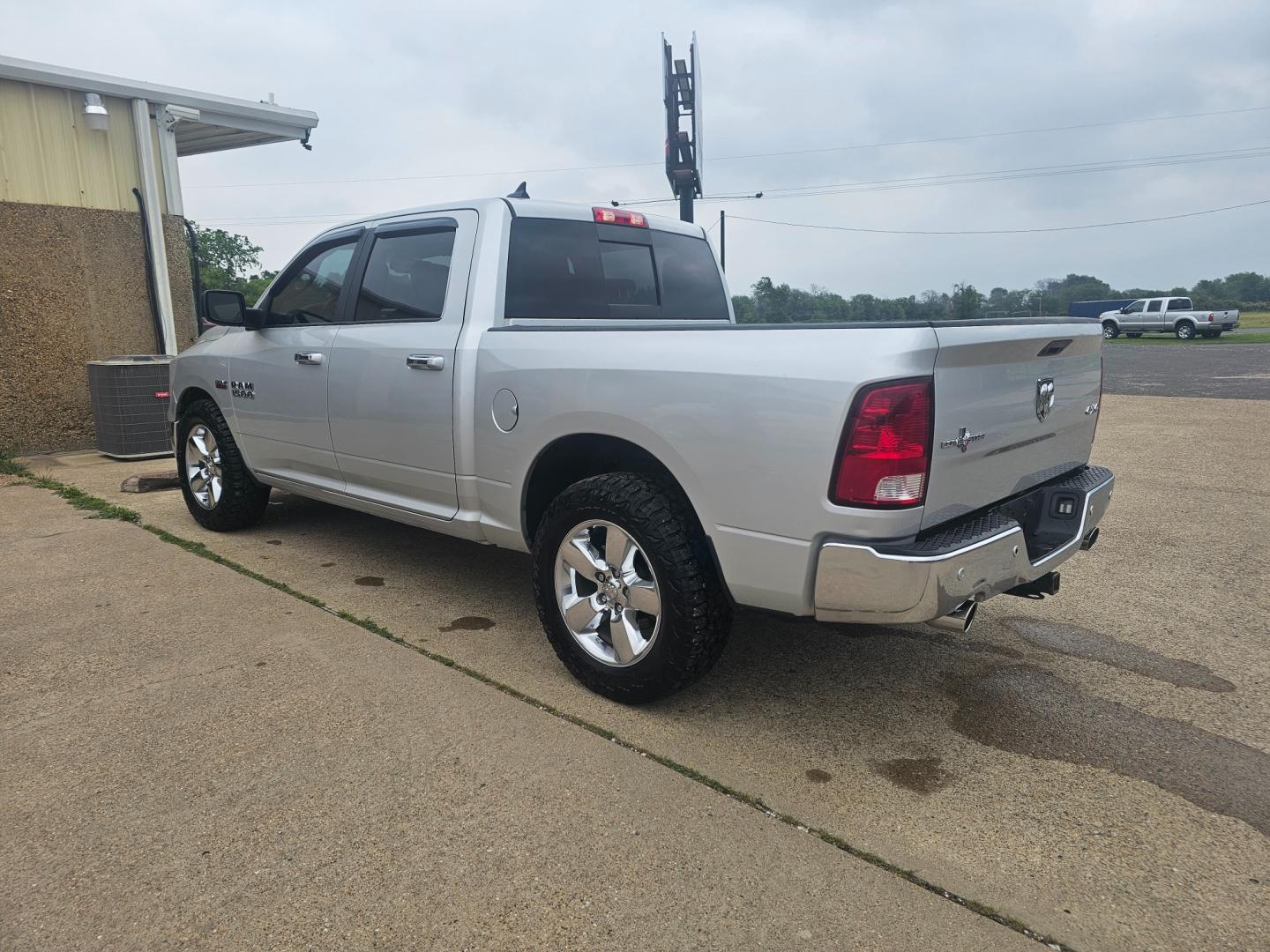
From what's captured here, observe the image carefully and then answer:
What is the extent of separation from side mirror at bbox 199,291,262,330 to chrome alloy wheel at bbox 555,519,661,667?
2549 mm

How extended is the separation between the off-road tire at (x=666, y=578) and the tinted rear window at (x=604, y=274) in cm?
109

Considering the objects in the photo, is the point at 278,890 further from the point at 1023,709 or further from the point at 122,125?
the point at 122,125

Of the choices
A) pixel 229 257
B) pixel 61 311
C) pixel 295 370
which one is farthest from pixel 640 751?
pixel 229 257

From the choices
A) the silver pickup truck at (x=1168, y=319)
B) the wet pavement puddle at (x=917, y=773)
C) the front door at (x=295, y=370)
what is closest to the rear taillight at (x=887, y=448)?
the wet pavement puddle at (x=917, y=773)

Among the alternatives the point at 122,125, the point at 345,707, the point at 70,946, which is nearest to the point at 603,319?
the point at 345,707

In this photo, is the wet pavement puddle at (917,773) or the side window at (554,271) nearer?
the wet pavement puddle at (917,773)

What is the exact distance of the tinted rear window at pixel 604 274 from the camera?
12.6 ft

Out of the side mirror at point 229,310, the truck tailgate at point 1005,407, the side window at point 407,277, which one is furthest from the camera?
the side mirror at point 229,310

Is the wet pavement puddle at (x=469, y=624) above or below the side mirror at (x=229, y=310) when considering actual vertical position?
below

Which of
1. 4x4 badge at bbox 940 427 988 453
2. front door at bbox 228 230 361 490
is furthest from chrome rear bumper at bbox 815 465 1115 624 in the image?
front door at bbox 228 230 361 490

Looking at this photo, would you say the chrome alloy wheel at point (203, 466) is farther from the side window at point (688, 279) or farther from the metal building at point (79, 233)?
the metal building at point (79, 233)

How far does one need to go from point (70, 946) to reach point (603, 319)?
9.76 feet

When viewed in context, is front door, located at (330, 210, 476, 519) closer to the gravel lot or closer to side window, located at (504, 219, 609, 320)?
side window, located at (504, 219, 609, 320)

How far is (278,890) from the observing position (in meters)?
2.16
